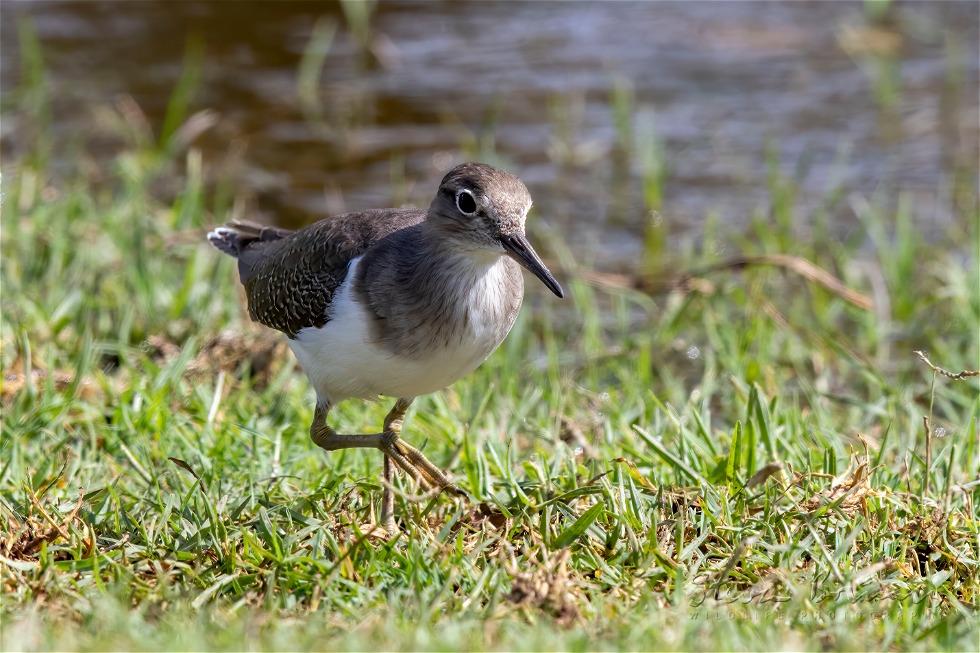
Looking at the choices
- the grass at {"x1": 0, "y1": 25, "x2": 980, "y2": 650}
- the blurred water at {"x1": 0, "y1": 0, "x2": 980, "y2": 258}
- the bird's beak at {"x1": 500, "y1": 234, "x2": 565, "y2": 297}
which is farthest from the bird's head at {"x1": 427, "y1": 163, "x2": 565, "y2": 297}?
the blurred water at {"x1": 0, "y1": 0, "x2": 980, "y2": 258}

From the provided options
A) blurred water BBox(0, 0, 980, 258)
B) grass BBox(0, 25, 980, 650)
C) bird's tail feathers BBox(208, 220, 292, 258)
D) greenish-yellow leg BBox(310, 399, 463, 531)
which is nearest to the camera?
grass BBox(0, 25, 980, 650)

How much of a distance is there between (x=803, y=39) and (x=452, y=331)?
822 centimetres

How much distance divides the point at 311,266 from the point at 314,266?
1.0 inches

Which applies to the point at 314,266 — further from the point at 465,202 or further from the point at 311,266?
the point at 465,202

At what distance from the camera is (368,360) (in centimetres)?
484

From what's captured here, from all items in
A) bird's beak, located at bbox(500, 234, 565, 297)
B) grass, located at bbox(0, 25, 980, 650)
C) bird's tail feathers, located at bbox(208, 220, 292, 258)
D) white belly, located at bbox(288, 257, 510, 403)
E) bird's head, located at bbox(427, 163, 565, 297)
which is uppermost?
bird's head, located at bbox(427, 163, 565, 297)

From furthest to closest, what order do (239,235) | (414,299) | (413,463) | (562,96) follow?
(562,96) < (239,235) < (413,463) < (414,299)

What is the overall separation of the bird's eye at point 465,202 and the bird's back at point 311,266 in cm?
44

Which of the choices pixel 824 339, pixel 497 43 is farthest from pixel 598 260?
pixel 497 43

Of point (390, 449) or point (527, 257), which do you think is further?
point (390, 449)

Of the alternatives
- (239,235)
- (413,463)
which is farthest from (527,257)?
(239,235)

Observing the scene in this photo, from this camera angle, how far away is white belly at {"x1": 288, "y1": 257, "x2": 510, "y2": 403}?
479 cm

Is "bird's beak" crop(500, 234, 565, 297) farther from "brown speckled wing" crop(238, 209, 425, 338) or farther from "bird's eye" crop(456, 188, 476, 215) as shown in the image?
"brown speckled wing" crop(238, 209, 425, 338)

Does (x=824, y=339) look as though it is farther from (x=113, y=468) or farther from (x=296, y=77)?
(x=296, y=77)
